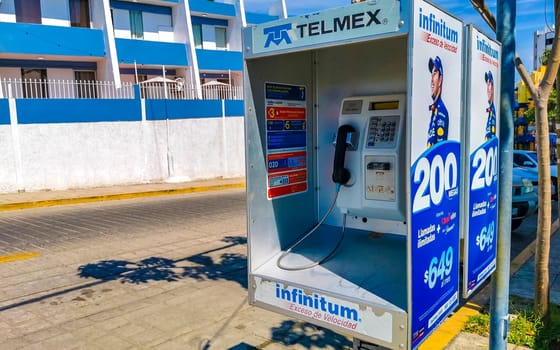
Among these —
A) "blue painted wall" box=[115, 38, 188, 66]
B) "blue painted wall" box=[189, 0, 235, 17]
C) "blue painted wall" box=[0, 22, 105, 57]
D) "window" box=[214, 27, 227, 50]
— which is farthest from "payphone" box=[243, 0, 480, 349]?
"window" box=[214, 27, 227, 50]

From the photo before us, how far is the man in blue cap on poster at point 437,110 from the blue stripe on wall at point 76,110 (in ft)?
44.4

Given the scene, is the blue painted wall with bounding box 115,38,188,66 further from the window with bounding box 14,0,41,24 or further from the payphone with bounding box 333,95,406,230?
the payphone with bounding box 333,95,406,230

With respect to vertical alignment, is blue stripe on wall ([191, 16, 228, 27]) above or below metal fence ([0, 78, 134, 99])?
above

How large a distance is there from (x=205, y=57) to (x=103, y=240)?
57.0ft

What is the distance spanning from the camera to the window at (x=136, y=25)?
22.9 m

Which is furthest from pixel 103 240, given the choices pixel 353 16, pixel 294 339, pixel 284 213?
pixel 353 16

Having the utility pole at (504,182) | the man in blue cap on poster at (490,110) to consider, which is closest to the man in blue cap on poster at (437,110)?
the man in blue cap on poster at (490,110)

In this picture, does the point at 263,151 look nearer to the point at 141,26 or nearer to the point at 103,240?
the point at 103,240

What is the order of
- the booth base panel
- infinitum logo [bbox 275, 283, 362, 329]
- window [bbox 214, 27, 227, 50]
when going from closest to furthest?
the booth base panel → infinitum logo [bbox 275, 283, 362, 329] → window [bbox 214, 27, 227, 50]

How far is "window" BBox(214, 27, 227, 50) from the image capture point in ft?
86.8

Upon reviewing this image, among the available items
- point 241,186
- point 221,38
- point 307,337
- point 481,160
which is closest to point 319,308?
point 481,160

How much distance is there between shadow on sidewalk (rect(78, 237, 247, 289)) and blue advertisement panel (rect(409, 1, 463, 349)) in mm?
3456

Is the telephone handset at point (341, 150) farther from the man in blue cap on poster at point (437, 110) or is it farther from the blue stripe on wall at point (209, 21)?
the blue stripe on wall at point (209, 21)

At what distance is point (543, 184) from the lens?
399 centimetres
